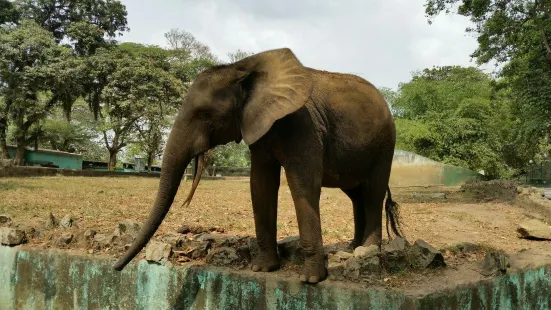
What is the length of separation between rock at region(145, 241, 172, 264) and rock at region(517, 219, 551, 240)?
Answer: 5.97 metres

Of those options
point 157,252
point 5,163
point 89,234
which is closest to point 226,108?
point 157,252

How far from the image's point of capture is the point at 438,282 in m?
3.52

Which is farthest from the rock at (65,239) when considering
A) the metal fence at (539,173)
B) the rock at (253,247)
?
the metal fence at (539,173)

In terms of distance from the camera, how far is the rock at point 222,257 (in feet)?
13.4

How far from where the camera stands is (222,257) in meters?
4.12

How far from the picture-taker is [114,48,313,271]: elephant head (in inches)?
138

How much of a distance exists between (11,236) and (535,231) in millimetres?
7407

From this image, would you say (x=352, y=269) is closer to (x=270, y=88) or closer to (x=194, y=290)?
(x=194, y=290)

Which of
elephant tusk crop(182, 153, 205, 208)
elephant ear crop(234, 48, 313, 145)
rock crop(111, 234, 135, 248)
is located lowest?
rock crop(111, 234, 135, 248)

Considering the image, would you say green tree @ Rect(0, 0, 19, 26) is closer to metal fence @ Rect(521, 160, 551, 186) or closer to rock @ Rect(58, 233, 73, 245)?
rock @ Rect(58, 233, 73, 245)

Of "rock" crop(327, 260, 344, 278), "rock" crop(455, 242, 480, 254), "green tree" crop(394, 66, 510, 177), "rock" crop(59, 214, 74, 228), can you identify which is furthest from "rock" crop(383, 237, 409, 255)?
"green tree" crop(394, 66, 510, 177)

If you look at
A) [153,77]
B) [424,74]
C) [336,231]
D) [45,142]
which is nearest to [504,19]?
[336,231]

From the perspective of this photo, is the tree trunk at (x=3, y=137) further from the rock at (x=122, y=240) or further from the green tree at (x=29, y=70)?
the rock at (x=122, y=240)

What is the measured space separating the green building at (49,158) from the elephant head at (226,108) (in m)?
30.6
